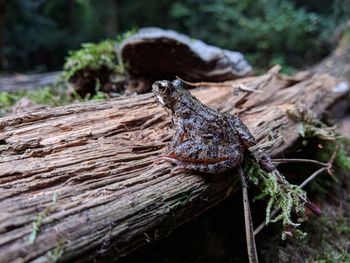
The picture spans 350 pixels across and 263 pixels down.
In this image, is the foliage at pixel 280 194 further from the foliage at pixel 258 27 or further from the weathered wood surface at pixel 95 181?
the foliage at pixel 258 27

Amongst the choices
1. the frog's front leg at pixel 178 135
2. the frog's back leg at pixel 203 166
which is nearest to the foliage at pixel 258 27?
the frog's front leg at pixel 178 135

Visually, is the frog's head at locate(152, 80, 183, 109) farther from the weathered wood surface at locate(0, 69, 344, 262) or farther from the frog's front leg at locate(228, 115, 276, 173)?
the frog's front leg at locate(228, 115, 276, 173)

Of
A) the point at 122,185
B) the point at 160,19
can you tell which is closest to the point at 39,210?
the point at 122,185

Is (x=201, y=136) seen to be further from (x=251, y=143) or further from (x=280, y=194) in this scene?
(x=280, y=194)

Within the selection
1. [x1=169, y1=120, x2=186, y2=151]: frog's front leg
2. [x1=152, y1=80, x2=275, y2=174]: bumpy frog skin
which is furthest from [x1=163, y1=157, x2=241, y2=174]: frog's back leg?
[x1=169, y1=120, x2=186, y2=151]: frog's front leg

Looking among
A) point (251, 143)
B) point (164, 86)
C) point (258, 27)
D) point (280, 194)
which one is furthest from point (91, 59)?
point (258, 27)

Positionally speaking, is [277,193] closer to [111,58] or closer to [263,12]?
[111,58]
